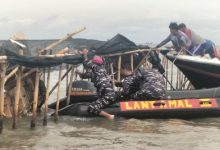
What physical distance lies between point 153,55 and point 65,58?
555 centimetres

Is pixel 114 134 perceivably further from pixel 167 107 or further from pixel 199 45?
pixel 199 45

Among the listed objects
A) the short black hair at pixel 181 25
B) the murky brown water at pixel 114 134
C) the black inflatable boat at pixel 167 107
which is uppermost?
the short black hair at pixel 181 25

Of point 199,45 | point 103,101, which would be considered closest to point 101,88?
point 103,101

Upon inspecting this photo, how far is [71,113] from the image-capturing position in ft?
41.6

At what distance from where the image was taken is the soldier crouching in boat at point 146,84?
12.3m

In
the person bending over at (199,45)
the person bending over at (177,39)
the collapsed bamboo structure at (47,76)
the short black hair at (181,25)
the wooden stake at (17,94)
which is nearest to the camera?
the collapsed bamboo structure at (47,76)

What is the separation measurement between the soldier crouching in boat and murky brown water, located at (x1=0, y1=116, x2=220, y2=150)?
0.67 m

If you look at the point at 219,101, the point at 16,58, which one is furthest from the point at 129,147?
the point at 219,101

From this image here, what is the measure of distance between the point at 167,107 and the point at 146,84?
809 mm

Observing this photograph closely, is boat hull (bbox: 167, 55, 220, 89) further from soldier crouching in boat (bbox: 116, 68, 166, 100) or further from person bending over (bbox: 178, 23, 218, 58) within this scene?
soldier crouching in boat (bbox: 116, 68, 166, 100)

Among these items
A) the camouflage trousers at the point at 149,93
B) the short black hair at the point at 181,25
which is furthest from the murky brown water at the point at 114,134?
the short black hair at the point at 181,25

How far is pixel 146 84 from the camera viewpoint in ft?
40.4

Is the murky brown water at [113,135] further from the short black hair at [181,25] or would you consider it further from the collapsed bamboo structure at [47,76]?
the short black hair at [181,25]

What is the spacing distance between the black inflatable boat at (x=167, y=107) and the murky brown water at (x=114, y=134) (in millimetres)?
233
